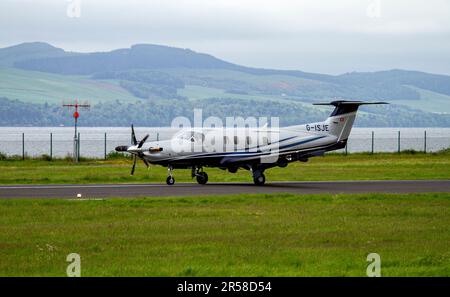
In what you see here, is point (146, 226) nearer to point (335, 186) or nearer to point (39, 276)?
point (39, 276)

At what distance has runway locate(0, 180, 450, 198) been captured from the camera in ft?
109

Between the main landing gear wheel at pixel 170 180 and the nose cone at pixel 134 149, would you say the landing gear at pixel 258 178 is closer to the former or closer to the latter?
the main landing gear wheel at pixel 170 180

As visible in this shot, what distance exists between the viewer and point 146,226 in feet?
73.5

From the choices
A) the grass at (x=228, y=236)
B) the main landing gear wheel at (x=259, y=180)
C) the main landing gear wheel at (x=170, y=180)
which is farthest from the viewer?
the main landing gear wheel at (x=259, y=180)

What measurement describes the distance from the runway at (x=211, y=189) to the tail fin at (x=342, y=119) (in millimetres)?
2243

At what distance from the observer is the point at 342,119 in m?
40.9

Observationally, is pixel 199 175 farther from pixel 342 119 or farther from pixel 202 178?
pixel 342 119

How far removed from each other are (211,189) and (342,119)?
27.0 ft

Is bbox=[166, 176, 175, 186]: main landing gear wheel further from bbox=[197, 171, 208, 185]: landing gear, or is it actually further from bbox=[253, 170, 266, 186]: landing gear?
bbox=[253, 170, 266, 186]: landing gear

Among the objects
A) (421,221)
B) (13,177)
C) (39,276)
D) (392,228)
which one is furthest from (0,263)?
(13,177)

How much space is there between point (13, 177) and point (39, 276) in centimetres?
3042

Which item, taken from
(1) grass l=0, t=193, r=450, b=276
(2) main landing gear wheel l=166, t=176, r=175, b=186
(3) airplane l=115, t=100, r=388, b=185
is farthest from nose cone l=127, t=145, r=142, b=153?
(1) grass l=0, t=193, r=450, b=276

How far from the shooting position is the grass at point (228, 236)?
53.7ft

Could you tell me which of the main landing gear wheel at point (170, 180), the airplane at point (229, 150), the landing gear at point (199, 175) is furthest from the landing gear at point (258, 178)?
the main landing gear wheel at point (170, 180)
